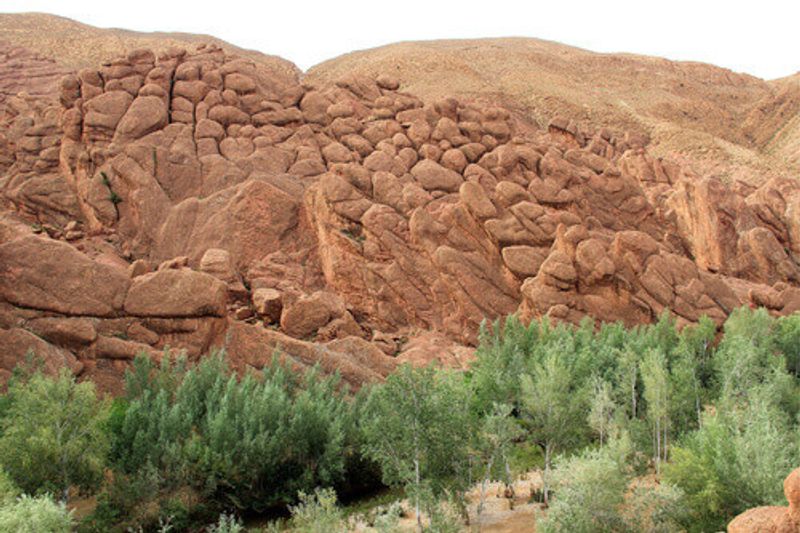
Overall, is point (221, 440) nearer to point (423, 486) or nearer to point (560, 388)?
point (423, 486)

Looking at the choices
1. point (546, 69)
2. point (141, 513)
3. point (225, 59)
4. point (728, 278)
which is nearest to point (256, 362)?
point (141, 513)

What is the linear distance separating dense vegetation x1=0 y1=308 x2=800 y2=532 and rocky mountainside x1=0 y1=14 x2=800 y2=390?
19.1 feet

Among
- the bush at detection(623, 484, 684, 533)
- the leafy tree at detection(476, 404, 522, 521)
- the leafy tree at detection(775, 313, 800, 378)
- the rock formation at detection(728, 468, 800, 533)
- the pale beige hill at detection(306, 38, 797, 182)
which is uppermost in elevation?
the pale beige hill at detection(306, 38, 797, 182)

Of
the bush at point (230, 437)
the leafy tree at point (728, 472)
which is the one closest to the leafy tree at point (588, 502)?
the leafy tree at point (728, 472)

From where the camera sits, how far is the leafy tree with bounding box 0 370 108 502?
17.1 metres

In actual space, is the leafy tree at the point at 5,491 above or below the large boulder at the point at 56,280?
below

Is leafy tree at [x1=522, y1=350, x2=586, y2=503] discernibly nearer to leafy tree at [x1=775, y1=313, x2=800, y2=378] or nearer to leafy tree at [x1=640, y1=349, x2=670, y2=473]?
leafy tree at [x1=640, y1=349, x2=670, y2=473]

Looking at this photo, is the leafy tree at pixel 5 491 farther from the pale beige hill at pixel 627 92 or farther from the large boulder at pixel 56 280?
the pale beige hill at pixel 627 92

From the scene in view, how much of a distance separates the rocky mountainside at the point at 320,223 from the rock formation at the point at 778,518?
66.4ft

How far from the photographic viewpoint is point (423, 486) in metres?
16.9

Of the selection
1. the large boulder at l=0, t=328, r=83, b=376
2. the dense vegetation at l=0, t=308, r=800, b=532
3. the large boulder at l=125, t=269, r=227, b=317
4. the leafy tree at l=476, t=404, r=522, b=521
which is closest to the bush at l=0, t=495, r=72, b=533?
the dense vegetation at l=0, t=308, r=800, b=532

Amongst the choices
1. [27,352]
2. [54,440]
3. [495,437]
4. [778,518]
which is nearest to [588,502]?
[778,518]

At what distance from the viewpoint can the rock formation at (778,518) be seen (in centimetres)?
1027

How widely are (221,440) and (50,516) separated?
8.85m
